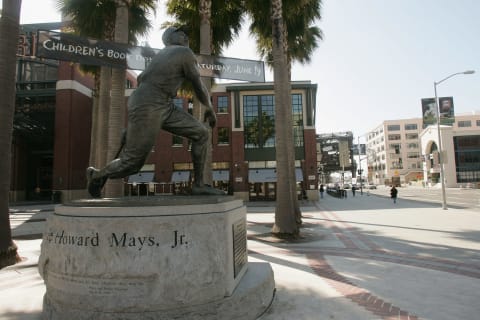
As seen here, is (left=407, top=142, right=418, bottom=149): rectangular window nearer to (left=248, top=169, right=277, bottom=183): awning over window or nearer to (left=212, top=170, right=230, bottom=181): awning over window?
(left=248, top=169, right=277, bottom=183): awning over window

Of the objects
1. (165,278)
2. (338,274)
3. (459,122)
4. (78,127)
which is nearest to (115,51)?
(165,278)

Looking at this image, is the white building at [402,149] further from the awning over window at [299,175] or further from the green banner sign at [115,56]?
the green banner sign at [115,56]

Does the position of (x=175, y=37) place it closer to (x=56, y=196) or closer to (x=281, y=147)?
(x=281, y=147)

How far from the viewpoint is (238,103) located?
3152 centimetres

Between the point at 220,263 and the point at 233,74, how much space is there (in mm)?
6793

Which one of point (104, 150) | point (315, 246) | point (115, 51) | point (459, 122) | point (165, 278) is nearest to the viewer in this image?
point (165, 278)

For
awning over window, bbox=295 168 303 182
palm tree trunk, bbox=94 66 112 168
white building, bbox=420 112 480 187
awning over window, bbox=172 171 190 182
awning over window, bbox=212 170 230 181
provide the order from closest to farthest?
palm tree trunk, bbox=94 66 112 168
awning over window, bbox=295 168 303 182
awning over window, bbox=172 171 190 182
awning over window, bbox=212 170 230 181
white building, bbox=420 112 480 187

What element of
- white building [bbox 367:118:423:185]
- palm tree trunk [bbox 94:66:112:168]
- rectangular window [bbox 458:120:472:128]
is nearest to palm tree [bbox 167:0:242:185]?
palm tree trunk [bbox 94:66:112:168]

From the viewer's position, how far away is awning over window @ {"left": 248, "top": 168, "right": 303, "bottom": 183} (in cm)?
2970

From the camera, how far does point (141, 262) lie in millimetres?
3242

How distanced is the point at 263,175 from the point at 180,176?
8336 millimetres

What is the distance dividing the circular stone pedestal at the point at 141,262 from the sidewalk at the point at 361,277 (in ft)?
3.02

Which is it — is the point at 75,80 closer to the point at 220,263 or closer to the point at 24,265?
the point at 24,265

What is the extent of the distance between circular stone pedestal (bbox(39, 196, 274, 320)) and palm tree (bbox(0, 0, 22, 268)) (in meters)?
4.58
